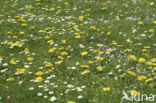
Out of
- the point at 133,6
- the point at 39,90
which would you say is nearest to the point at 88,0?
the point at 133,6

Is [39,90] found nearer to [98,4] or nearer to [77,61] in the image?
[77,61]

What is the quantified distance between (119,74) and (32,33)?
3556 mm

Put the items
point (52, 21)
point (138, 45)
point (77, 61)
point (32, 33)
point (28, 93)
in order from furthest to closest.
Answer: point (52, 21)
point (32, 33)
point (138, 45)
point (77, 61)
point (28, 93)

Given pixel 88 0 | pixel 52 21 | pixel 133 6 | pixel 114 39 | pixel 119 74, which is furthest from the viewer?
pixel 88 0

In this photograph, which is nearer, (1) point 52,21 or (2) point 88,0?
(1) point 52,21

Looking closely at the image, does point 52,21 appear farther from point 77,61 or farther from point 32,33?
point 77,61

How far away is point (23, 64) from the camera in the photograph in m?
5.97

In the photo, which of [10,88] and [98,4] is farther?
[98,4]

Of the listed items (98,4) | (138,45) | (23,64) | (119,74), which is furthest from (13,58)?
(98,4)

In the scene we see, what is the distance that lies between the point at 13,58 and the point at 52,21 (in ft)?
8.96

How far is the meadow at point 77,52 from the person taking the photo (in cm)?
473

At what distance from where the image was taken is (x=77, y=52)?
6469mm

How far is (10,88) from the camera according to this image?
4.94 metres

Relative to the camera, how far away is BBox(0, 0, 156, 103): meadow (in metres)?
4.73
